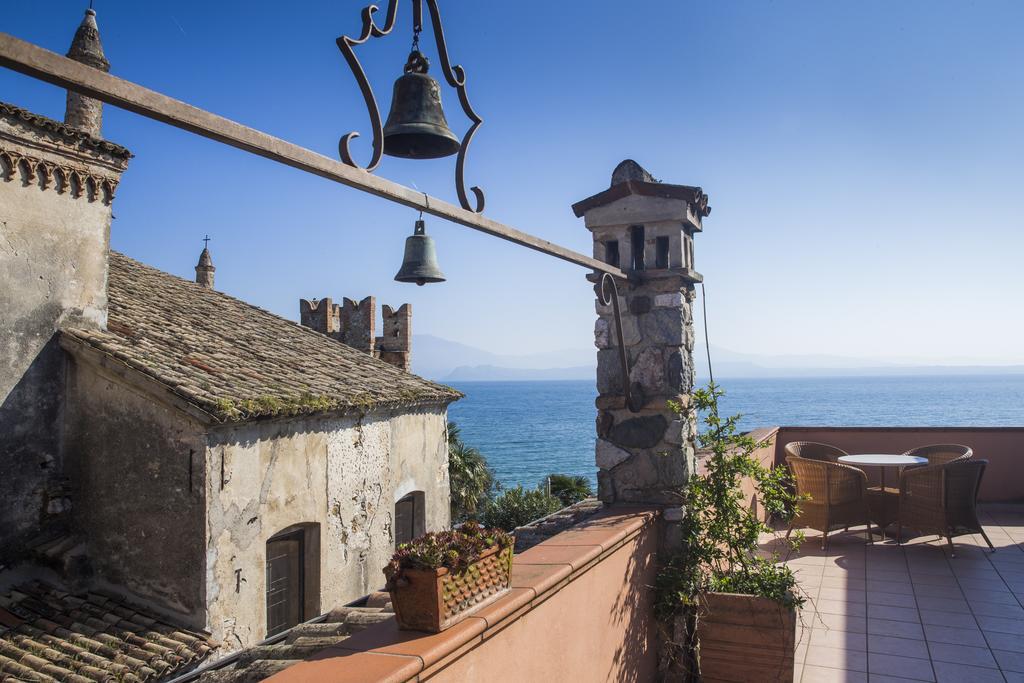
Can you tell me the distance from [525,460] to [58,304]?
5501 cm

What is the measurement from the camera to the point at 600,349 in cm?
466

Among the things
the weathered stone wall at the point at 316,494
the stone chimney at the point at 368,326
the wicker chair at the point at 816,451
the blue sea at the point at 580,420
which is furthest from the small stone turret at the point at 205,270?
the blue sea at the point at 580,420

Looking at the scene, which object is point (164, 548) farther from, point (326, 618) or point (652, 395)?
point (652, 395)

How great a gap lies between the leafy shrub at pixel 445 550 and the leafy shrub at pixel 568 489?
2336cm

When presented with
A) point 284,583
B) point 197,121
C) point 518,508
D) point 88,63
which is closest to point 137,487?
point 284,583

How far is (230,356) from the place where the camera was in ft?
32.0

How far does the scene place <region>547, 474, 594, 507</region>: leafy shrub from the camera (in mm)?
26234

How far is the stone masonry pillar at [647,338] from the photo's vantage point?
440 centimetres

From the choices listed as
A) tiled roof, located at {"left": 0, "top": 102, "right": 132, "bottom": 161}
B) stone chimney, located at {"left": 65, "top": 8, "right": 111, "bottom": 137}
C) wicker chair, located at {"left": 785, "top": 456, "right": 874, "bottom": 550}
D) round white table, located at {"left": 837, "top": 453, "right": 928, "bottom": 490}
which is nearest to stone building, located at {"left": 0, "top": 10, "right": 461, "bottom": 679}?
tiled roof, located at {"left": 0, "top": 102, "right": 132, "bottom": 161}

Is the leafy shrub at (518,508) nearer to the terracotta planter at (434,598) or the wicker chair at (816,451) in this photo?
the wicker chair at (816,451)

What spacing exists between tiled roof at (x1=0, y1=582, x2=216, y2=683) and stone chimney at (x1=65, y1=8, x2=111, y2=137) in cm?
605

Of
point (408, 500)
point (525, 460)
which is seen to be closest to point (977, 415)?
point (525, 460)

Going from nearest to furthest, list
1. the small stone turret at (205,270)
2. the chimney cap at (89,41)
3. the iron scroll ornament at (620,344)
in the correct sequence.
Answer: the iron scroll ornament at (620,344) → the chimney cap at (89,41) → the small stone turret at (205,270)

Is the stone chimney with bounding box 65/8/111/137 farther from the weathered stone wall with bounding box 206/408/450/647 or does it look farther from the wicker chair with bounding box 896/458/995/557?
the wicker chair with bounding box 896/458/995/557
